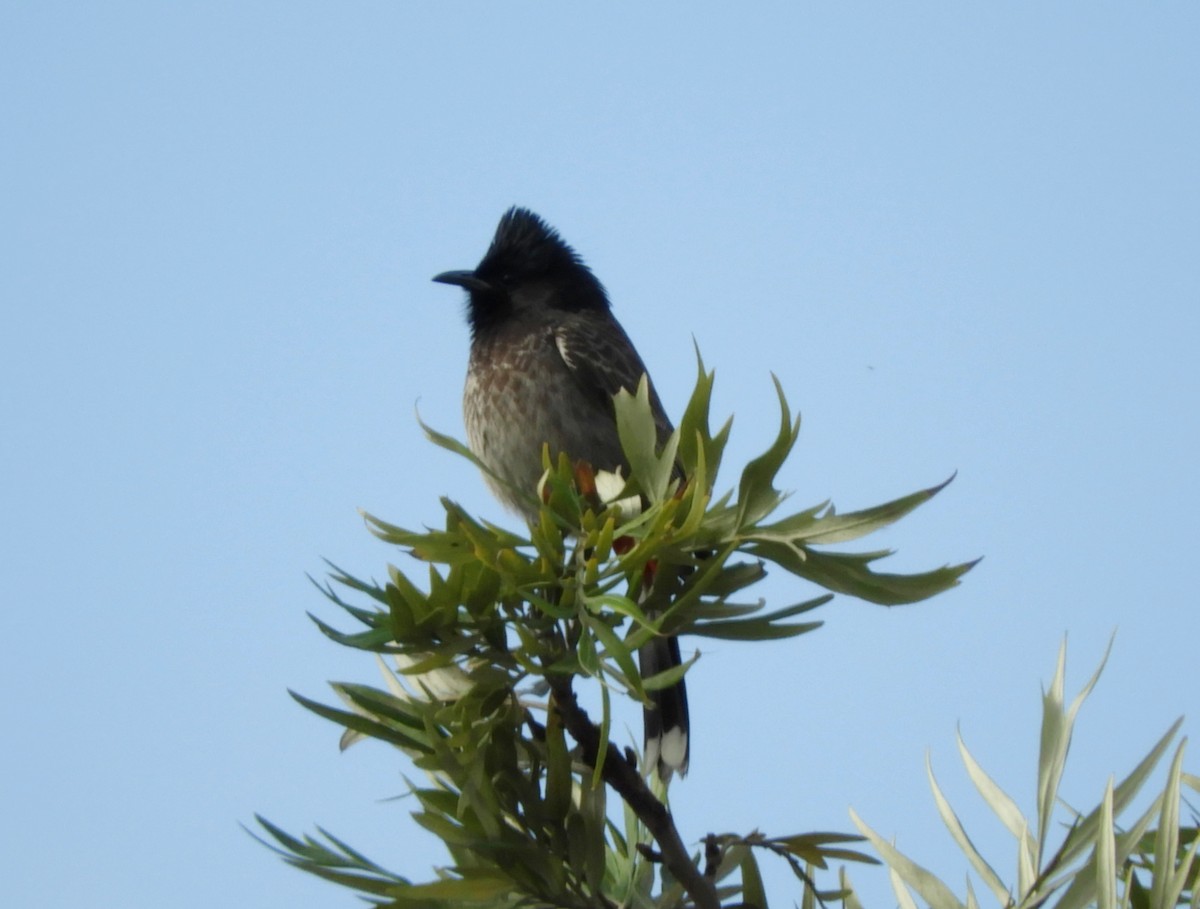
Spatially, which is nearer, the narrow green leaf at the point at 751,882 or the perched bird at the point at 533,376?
the narrow green leaf at the point at 751,882

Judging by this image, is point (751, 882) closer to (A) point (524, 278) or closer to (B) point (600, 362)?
(B) point (600, 362)

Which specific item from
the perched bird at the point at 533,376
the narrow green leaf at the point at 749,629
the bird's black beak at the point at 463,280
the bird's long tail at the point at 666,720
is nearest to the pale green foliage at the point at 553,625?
the narrow green leaf at the point at 749,629

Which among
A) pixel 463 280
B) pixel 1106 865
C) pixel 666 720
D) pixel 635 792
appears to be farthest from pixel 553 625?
pixel 463 280

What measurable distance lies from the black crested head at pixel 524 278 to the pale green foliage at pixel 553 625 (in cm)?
344

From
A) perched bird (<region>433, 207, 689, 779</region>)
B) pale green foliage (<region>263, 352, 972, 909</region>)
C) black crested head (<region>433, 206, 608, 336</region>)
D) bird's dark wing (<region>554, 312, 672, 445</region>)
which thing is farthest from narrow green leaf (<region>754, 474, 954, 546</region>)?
black crested head (<region>433, 206, 608, 336</region>)

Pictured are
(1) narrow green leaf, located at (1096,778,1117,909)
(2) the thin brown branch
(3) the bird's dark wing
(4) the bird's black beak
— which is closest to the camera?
(1) narrow green leaf, located at (1096,778,1117,909)

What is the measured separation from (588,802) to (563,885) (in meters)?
0.15

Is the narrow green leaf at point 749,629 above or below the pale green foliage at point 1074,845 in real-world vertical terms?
above

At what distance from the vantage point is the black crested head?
6.03 meters

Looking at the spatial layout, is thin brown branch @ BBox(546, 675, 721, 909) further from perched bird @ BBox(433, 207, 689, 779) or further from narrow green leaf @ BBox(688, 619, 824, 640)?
perched bird @ BBox(433, 207, 689, 779)

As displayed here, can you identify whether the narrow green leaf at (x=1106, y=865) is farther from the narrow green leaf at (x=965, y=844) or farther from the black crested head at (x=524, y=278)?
the black crested head at (x=524, y=278)

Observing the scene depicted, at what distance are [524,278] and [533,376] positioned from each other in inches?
33.4

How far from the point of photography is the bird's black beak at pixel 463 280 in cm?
598

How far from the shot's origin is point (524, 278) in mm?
6160
